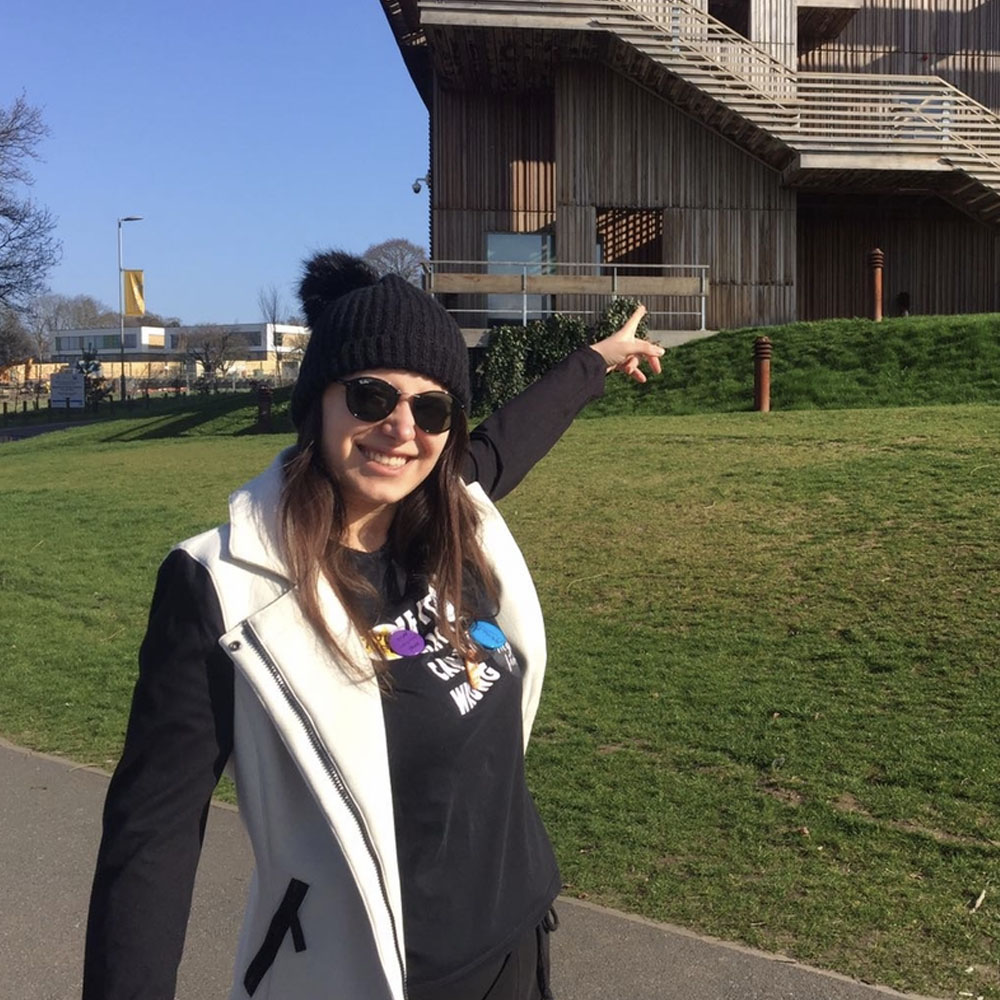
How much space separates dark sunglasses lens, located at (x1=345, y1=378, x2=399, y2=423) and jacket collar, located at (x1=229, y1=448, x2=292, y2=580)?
179 mm

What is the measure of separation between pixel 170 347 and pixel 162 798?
392 feet

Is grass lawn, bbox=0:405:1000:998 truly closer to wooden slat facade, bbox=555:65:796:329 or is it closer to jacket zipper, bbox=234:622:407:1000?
jacket zipper, bbox=234:622:407:1000

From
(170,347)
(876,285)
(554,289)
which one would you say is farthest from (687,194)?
(170,347)

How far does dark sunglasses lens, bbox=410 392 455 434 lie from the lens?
2.24 m

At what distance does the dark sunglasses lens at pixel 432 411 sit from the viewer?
2.24m

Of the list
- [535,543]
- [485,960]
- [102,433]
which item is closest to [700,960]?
[485,960]

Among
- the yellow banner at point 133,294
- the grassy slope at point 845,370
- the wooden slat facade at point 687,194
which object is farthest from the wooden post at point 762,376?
the yellow banner at point 133,294

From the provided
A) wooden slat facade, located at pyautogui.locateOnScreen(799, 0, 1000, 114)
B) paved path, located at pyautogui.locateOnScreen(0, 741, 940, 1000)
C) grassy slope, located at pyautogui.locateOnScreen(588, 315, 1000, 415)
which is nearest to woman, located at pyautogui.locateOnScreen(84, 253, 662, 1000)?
paved path, located at pyautogui.locateOnScreen(0, 741, 940, 1000)

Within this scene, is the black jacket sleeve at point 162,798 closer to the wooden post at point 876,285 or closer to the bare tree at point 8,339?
the wooden post at point 876,285

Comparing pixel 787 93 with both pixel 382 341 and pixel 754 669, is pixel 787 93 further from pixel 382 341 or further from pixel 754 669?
pixel 382 341

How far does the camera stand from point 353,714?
6.42 ft

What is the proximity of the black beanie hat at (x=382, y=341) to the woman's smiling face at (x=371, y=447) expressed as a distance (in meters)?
0.03

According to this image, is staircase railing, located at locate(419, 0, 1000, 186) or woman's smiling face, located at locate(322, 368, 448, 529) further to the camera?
staircase railing, located at locate(419, 0, 1000, 186)

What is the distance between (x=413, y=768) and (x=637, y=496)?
8940 millimetres
